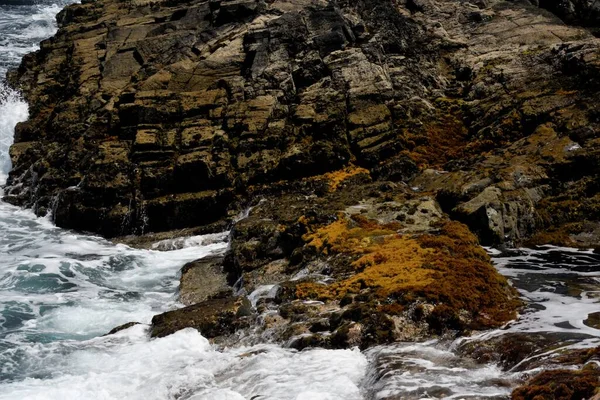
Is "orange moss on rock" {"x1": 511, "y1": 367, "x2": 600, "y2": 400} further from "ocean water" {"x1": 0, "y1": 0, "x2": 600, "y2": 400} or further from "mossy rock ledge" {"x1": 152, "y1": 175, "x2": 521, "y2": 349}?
"mossy rock ledge" {"x1": 152, "y1": 175, "x2": 521, "y2": 349}

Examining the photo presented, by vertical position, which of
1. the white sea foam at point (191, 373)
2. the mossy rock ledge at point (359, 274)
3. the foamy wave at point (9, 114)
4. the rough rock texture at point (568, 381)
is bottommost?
the white sea foam at point (191, 373)

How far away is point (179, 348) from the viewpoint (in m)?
14.6

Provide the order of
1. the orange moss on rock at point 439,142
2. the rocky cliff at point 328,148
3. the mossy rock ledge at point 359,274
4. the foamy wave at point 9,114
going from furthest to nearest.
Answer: the foamy wave at point 9,114, the orange moss on rock at point 439,142, the rocky cliff at point 328,148, the mossy rock ledge at point 359,274

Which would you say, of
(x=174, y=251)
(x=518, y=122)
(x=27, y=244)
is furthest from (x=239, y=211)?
(x=518, y=122)

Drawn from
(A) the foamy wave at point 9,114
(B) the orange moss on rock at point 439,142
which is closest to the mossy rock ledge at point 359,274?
(B) the orange moss on rock at point 439,142

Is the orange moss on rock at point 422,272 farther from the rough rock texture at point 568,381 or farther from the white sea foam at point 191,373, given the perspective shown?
the rough rock texture at point 568,381

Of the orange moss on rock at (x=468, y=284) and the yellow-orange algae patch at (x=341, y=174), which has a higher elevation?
the yellow-orange algae patch at (x=341, y=174)

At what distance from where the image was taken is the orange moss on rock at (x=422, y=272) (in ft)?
45.0

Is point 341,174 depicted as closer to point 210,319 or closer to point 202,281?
point 202,281

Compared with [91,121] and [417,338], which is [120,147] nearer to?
[91,121]

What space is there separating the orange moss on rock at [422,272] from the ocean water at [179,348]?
38.6 inches

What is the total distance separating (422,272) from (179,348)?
24.8 ft

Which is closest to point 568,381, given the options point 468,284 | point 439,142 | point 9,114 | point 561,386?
point 561,386

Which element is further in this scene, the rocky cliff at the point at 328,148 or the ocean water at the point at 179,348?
the rocky cliff at the point at 328,148
